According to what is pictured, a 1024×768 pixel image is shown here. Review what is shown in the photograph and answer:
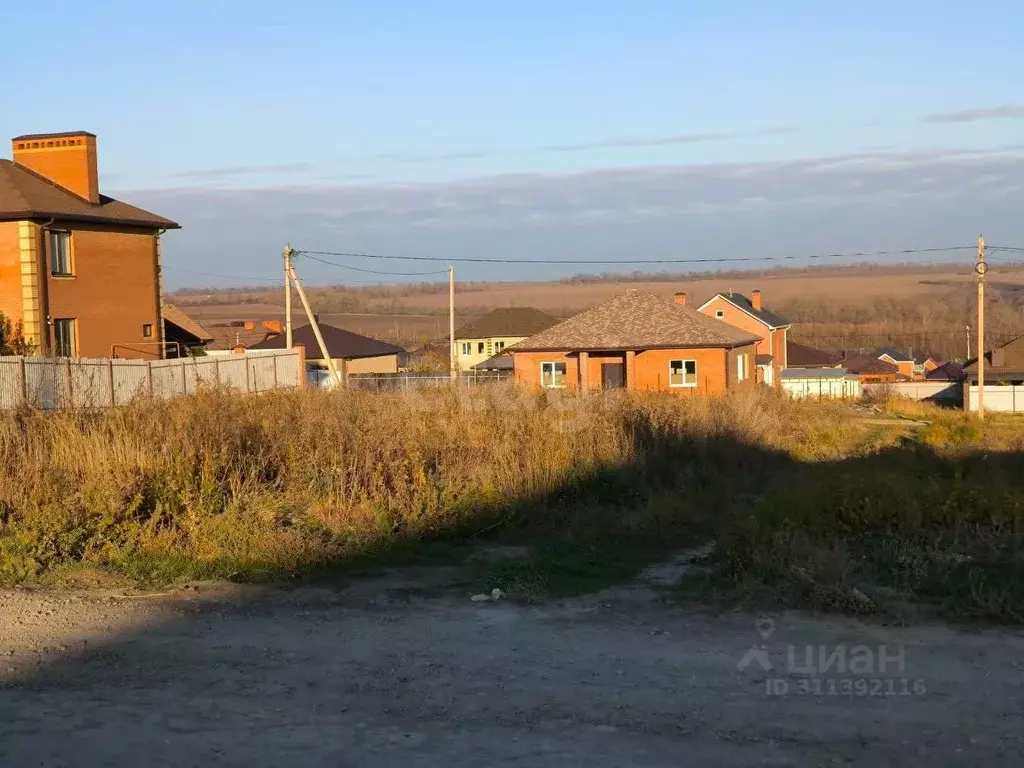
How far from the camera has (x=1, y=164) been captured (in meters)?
30.4

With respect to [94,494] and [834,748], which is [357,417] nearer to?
[94,494]

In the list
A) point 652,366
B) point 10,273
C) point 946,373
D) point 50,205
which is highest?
point 50,205

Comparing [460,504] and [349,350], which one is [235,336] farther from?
[460,504]

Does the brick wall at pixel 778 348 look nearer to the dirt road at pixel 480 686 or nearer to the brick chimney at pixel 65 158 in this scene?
the brick chimney at pixel 65 158

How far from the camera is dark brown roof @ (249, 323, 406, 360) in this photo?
5966cm

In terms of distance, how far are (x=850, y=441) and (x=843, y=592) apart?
71.4ft

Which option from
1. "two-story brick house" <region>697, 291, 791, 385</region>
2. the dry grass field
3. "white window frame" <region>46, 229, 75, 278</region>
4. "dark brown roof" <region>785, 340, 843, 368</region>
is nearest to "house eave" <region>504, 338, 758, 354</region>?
"two-story brick house" <region>697, 291, 791, 385</region>

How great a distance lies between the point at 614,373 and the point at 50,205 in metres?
23.7

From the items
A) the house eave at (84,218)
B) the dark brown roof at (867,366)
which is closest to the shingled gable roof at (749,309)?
the dark brown roof at (867,366)

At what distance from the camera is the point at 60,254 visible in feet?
95.7

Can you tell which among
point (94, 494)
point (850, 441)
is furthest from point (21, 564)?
point (850, 441)

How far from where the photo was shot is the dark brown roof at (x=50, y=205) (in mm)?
A: 27656

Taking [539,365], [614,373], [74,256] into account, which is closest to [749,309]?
[614,373]

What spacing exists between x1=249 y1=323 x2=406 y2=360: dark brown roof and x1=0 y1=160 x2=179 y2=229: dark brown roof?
2607 centimetres
